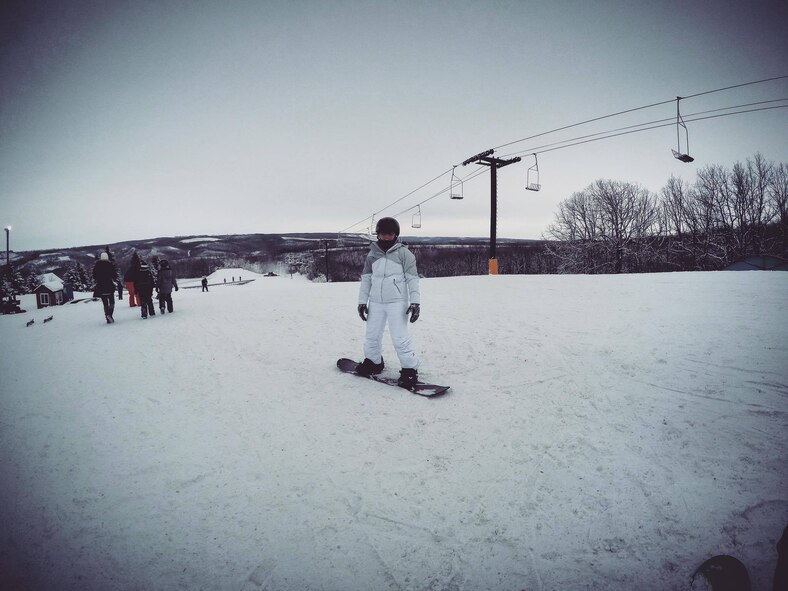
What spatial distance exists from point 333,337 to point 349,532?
4853 mm

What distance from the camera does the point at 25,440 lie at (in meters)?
3.35

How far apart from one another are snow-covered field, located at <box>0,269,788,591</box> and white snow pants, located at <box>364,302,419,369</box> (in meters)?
0.53

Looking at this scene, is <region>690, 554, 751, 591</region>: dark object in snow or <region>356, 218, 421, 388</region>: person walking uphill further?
<region>356, 218, 421, 388</region>: person walking uphill

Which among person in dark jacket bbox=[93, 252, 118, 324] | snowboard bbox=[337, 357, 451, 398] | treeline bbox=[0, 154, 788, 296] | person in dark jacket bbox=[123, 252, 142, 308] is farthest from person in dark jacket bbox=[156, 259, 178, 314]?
treeline bbox=[0, 154, 788, 296]

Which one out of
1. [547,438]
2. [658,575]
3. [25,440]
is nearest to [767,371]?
[547,438]

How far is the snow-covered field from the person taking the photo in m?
2.03

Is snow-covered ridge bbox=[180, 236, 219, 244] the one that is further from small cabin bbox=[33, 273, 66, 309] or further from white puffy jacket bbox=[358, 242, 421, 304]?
white puffy jacket bbox=[358, 242, 421, 304]

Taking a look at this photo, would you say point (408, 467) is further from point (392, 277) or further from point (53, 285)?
point (53, 285)

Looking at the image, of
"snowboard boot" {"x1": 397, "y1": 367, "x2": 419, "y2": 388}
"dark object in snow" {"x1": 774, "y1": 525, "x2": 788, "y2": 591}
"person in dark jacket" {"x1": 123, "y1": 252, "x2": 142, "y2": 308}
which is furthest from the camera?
"person in dark jacket" {"x1": 123, "y1": 252, "x2": 142, "y2": 308}

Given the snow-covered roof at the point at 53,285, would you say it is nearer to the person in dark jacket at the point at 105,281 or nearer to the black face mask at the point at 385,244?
the person in dark jacket at the point at 105,281

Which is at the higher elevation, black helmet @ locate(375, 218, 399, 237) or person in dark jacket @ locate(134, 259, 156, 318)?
black helmet @ locate(375, 218, 399, 237)

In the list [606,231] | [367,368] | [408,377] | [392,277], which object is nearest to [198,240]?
[606,231]

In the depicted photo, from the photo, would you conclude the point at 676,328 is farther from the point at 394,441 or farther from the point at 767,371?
the point at 394,441

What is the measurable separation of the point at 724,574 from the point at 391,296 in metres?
3.66
